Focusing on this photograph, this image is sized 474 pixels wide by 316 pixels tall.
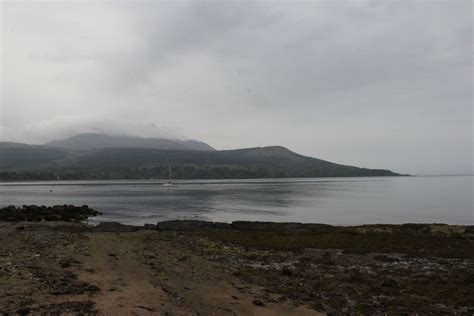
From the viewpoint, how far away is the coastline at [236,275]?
11578 millimetres

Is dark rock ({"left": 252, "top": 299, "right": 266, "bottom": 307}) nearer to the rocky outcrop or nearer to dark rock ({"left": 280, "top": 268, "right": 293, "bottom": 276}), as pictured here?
dark rock ({"left": 280, "top": 268, "right": 293, "bottom": 276})

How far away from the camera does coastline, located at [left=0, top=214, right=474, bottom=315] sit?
1158 cm

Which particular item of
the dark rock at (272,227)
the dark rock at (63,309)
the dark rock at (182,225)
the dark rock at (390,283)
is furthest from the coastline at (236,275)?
the dark rock at (272,227)

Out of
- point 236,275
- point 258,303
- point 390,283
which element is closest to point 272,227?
point 236,275

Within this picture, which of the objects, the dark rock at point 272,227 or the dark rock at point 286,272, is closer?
the dark rock at point 286,272

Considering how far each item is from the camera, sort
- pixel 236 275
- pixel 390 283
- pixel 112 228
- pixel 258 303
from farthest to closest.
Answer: pixel 112 228 → pixel 236 275 → pixel 390 283 → pixel 258 303

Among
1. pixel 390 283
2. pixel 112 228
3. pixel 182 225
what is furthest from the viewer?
pixel 182 225

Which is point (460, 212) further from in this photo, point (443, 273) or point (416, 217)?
point (443, 273)

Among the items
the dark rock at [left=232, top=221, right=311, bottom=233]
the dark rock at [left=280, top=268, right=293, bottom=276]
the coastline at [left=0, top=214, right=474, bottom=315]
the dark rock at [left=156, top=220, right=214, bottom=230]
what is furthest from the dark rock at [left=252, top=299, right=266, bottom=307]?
the dark rock at [left=156, top=220, right=214, bottom=230]

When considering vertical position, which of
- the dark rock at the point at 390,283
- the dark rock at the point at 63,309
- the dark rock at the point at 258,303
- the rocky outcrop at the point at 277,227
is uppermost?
the dark rock at the point at 63,309

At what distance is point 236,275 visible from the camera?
1628cm

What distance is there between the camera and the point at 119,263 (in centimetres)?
1684

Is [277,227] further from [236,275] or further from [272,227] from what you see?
[236,275]

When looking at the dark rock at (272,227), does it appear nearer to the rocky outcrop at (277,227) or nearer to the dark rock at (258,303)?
the rocky outcrop at (277,227)
